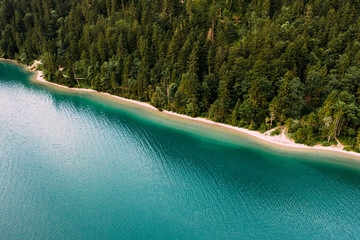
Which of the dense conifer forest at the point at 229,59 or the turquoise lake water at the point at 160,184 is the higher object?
the dense conifer forest at the point at 229,59

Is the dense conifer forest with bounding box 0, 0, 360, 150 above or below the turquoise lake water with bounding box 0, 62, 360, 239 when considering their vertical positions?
above

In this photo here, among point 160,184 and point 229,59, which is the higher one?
point 229,59

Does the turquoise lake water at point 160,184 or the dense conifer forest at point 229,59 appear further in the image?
the dense conifer forest at point 229,59

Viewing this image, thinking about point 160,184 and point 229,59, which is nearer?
point 160,184

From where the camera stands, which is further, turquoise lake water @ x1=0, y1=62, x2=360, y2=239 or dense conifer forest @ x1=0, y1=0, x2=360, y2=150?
dense conifer forest @ x1=0, y1=0, x2=360, y2=150

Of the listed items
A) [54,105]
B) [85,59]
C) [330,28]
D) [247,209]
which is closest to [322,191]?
[247,209]
